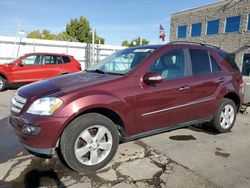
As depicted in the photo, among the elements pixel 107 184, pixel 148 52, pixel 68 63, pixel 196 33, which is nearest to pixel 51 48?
pixel 68 63

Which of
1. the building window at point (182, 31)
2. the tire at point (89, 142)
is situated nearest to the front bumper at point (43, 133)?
the tire at point (89, 142)

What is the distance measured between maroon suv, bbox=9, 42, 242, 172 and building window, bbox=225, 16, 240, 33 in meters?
19.4

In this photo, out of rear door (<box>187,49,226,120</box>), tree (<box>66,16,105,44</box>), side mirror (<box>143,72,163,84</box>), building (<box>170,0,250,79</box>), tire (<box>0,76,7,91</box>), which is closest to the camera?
side mirror (<box>143,72,163,84</box>)

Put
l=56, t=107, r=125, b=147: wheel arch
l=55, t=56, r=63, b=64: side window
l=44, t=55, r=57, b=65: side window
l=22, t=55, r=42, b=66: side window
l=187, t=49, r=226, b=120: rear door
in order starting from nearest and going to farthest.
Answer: l=56, t=107, r=125, b=147: wheel arch, l=187, t=49, r=226, b=120: rear door, l=22, t=55, r=42, b=66: side window, l=44, t=55, r=57, b=65: side window, l=55, t=56, r=63, b=64: side window

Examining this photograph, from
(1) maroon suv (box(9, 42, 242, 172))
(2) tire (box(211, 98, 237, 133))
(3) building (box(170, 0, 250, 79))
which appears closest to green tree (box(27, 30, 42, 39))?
(3) building (box(170, 0, 250, 79))

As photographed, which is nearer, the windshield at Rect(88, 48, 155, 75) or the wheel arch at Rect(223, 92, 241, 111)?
the windshield at Rect(88, 48, 155, 75)

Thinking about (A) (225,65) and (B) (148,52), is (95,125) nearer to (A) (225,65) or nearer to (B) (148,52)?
(B) (148,52)

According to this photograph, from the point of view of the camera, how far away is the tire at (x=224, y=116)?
15.3ft

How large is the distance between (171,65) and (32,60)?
26.8 ft

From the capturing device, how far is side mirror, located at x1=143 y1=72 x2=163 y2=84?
11.3 feet

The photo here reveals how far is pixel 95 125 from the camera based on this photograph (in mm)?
3148

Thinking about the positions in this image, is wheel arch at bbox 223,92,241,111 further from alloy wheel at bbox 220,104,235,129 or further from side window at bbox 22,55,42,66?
side window at bbox 22,55,42,66

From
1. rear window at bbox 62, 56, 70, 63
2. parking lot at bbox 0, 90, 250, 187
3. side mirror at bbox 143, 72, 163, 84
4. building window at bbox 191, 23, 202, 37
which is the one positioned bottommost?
parking lot at bbox 0, 90, 250, 187

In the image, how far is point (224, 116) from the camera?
4828 mm
